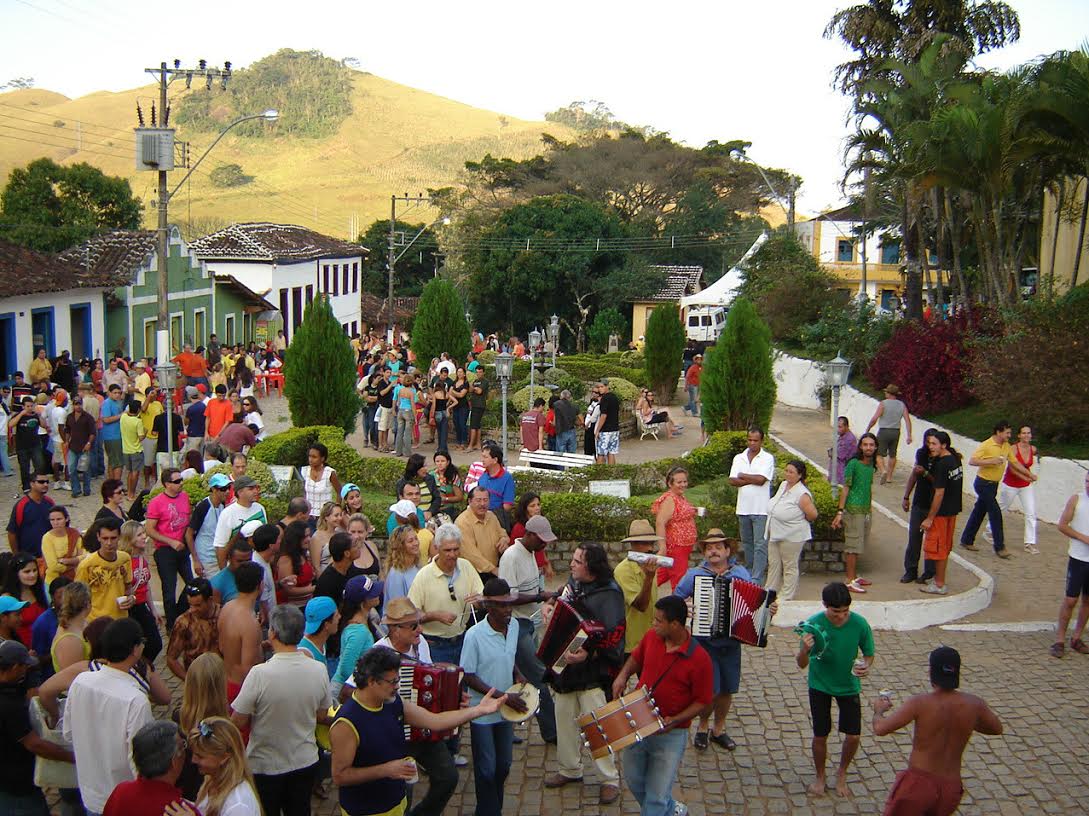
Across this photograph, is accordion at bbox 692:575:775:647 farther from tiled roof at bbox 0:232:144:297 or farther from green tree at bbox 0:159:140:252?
green tree at bbox 0:159:140:252

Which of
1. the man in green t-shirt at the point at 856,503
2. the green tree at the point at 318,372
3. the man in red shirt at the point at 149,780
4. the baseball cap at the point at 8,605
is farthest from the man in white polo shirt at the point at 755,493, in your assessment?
the green tree at the point at 318,372

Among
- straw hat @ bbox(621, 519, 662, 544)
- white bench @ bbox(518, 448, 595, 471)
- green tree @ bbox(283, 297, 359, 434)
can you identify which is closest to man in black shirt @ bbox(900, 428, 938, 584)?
straw hat @ bbox(621, 519, 662, 544)

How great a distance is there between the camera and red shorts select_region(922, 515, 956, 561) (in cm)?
1067

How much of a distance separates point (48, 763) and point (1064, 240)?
81.6ft

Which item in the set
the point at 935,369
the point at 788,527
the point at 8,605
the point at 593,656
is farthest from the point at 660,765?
the point at 935,369

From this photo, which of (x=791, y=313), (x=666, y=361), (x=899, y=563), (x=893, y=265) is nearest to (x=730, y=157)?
(x=893, y=265)

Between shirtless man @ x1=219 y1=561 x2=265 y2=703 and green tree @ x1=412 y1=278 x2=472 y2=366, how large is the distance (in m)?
19.3

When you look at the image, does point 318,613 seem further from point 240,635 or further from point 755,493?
point 755,493

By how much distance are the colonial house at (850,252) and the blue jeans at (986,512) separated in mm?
39562

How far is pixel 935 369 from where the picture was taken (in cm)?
1942

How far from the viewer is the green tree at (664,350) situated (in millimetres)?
28266

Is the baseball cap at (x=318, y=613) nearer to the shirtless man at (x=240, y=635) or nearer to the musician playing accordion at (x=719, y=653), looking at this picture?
the shirtless man at (x=240, y=635)

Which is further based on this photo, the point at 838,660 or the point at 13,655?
the point at 838,660

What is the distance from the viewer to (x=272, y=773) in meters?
5.53
